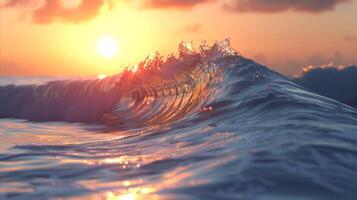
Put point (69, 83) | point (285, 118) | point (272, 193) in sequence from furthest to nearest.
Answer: point (69, 83) < point (285, 118) < point (272, 193)

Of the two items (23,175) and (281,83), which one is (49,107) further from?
(23,175)

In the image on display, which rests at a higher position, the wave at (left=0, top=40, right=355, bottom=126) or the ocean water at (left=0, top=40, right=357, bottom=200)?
the wave at (left=0, top=40, right=355, bottom=126)

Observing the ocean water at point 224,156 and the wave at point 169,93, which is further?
the wave at point 169,93

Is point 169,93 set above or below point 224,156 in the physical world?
above

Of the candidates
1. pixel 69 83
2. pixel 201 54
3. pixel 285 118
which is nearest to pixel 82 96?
pixel 69 83

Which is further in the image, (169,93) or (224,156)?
(169,93)

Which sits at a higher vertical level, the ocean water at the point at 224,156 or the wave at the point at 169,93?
the wave at the point at 169,93

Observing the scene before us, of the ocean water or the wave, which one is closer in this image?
the ocean water

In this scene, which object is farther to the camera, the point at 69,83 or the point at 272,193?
the point at 69,83
